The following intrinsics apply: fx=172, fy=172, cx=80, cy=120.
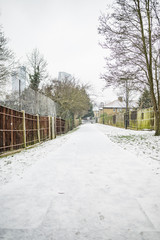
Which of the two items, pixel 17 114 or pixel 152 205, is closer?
pixel 152 205

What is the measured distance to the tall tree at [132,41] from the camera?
10938 millimetres

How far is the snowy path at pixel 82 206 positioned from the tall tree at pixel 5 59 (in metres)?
12.7

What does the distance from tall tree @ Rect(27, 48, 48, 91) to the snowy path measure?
25.5 m

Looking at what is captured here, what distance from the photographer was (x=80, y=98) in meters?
21.9

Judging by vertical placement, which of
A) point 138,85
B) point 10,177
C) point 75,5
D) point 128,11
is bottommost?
point 10,177

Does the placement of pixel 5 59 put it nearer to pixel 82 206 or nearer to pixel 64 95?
pixel 64 95

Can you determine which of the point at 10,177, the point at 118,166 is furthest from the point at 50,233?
the point at 118,166

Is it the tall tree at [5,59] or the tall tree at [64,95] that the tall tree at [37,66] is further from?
the tall tree at [5,59]

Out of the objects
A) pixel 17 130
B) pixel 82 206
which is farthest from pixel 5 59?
pixel 82 206

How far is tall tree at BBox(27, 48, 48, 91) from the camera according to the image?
27.2 metres

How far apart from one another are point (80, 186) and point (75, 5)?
25899mm

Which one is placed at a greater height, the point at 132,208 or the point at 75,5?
the point at 75,5

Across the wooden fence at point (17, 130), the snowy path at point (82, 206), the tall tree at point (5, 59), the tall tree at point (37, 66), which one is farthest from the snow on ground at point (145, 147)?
the tall tree at point (37, 66)

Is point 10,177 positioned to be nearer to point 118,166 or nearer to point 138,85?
point 118,166
